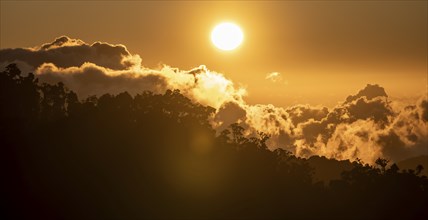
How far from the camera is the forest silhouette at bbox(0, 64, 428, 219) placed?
11744 cm

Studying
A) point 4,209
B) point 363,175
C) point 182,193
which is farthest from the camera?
point 363,175

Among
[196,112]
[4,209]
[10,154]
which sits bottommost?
[4,209]

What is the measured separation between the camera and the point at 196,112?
13775cm

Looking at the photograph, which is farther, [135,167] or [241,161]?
[241,161]

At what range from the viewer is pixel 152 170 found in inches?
4963

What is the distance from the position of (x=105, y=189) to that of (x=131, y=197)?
15.5 ft

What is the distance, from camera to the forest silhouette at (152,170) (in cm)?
11744

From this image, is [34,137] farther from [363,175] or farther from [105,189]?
[363,175]

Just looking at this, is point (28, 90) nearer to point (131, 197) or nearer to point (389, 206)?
point (131, 197)

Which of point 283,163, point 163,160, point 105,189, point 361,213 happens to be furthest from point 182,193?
point 361,213

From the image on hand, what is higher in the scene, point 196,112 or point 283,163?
point 196,112

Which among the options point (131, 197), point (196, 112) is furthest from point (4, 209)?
point (196, 112)

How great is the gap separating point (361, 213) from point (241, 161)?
2439 centimetres

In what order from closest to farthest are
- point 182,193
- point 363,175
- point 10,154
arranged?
point 10,154, point 182,193, point 363,175
